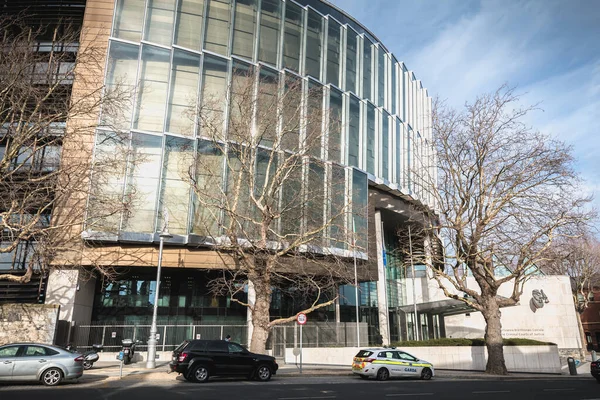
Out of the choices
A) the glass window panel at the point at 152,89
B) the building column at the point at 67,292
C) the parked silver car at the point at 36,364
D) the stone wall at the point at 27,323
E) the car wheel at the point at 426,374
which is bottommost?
the car wheel at the point at 426,374

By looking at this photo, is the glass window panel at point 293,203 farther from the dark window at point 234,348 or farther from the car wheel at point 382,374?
the dark window at point 234,348

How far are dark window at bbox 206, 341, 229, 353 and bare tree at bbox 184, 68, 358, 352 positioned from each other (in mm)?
3572

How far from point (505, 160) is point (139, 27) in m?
24.2

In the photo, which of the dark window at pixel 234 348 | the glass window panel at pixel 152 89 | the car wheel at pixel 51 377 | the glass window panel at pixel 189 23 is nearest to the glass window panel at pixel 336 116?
the glass window panel at pixel 189 23

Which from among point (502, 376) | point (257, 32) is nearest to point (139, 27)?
point (257, 32)

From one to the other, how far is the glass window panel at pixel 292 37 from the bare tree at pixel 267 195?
1945 mm

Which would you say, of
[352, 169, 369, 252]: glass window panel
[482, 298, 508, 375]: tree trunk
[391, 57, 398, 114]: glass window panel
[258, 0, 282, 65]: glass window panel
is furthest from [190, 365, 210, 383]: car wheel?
[391, 57, 398, 114]: glass window panel

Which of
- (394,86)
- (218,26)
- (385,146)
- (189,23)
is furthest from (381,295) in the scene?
(189,23)

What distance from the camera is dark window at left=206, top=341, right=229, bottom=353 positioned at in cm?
1534

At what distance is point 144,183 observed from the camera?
2606 centimetres

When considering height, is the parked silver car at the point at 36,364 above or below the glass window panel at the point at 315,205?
below

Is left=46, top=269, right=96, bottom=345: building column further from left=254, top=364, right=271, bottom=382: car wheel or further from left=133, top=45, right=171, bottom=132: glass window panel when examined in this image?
left=254, top=364, right=271, bottom=382: car wheel

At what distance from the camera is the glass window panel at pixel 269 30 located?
31.4 metres

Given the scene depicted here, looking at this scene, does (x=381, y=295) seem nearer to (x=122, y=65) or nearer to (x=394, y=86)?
(x=394, y=86)
